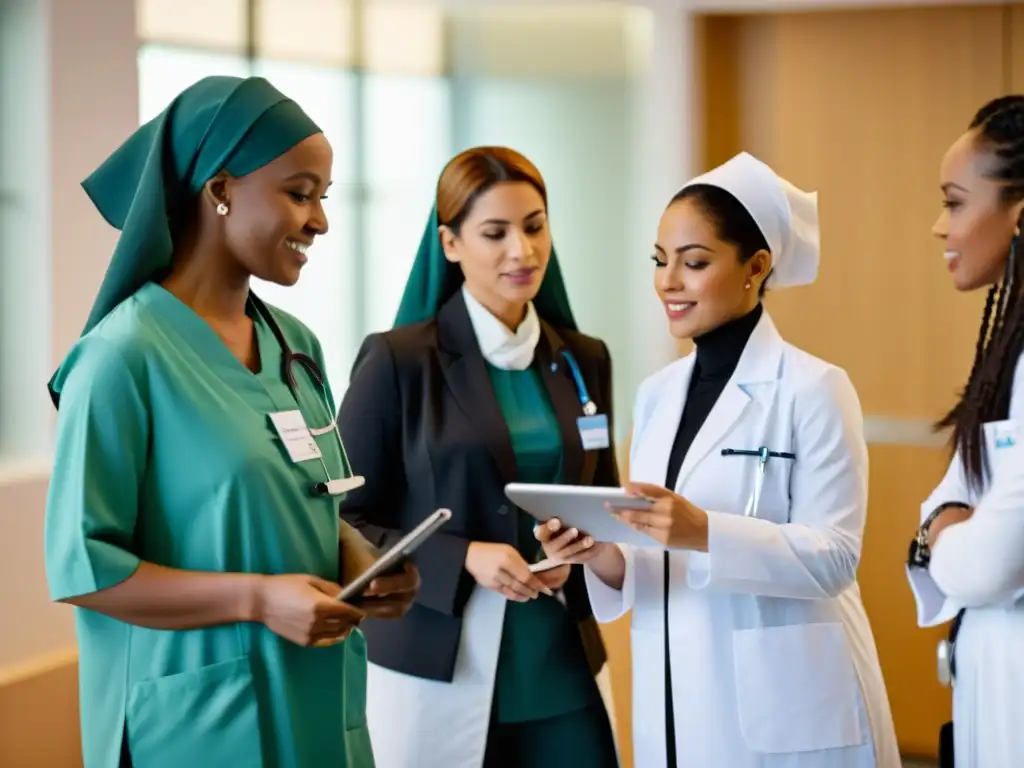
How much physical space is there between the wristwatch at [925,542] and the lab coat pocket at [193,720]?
120cm

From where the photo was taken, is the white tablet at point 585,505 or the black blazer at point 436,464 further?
the black blazer at point 436,464

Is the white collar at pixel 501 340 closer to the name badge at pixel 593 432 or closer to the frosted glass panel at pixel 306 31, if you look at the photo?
the name badge at pixel 593 432

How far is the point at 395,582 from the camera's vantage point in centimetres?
200

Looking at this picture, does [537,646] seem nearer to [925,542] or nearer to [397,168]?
[925,542]

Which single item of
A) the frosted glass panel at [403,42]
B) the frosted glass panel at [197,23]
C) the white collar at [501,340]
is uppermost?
the frosted glass panel at [403,42]

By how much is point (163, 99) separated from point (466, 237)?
1920 millimetres

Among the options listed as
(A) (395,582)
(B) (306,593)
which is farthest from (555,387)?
(B) (306,593)

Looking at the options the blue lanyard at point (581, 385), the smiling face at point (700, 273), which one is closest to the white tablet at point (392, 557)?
the smiling face at point (700, 273)

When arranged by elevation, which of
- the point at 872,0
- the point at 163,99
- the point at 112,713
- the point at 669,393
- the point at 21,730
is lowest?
the point at 21,730

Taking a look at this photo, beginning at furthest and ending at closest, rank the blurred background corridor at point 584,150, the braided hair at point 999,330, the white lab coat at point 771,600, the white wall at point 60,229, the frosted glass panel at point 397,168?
1. the frosted glass panel at point 397,168
2. the blurred background corridor at point 584,150
3. the white wall at point 60,229
4. the white lab coat at point 771,600
5. the braided hair at point 999,330

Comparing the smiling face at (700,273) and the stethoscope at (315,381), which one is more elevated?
the smiling face at (700,273)

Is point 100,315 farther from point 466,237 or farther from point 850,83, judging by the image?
point 850,83

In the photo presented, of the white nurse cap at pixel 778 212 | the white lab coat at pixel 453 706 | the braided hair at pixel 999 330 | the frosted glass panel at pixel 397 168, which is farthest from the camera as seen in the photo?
the frosted glass panel at pixel 397 168

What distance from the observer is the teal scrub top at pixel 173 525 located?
1.74m
